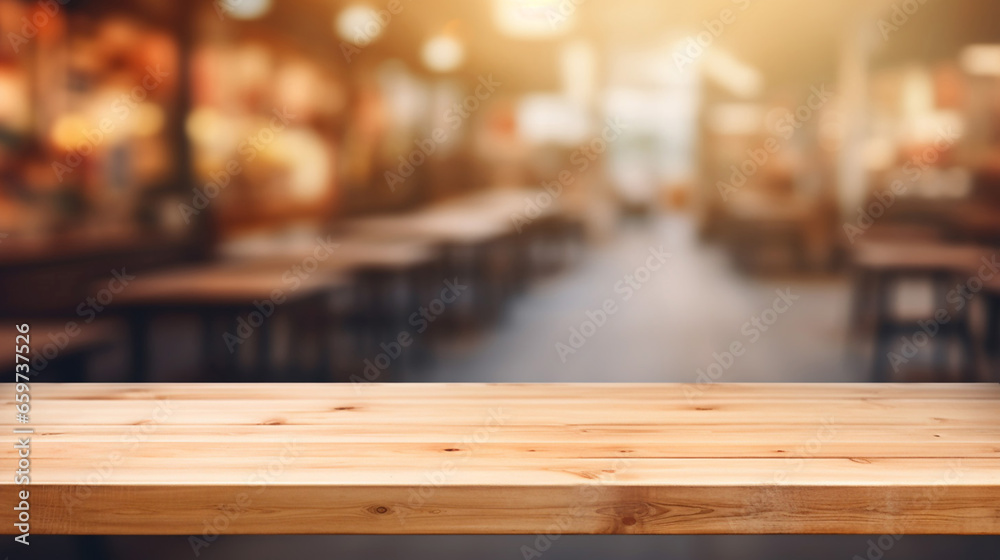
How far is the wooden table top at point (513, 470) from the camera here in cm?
111

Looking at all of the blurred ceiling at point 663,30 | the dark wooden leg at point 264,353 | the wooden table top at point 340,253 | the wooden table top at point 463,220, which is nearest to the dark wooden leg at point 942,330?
the blurred ceiling at point 663,30

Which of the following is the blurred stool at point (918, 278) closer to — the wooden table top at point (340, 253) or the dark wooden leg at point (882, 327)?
the dark wooden leg at point (882, 327)

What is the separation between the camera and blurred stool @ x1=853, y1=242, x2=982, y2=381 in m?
1.63

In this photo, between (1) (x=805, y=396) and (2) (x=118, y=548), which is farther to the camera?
(2) (x=118, y=548)

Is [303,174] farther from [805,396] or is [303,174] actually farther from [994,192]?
[994,192]

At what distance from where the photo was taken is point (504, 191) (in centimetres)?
167

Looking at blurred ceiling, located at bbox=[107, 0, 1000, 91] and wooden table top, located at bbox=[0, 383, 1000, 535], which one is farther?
blurred ceiling, located at bbox=[107, 0, 1000, 91]

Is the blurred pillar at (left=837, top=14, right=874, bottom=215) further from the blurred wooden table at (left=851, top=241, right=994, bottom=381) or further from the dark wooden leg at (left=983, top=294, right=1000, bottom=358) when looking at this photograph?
the dark wooden leg at (left=983, top=294, right=1000, bottom=358)

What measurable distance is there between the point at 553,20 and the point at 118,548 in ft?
4.83

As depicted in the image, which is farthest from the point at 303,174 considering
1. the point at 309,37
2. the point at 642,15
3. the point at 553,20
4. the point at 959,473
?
the point at 959,473

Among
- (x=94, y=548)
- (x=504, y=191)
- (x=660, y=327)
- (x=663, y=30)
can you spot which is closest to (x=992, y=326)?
(x=660, y=327)

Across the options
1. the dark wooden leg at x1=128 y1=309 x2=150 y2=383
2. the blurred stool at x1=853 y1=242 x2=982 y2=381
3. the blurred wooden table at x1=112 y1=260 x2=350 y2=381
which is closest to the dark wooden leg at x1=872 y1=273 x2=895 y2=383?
the blurred stool at x1=853 y1=242 x2=982 y2=381

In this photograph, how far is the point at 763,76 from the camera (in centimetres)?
162

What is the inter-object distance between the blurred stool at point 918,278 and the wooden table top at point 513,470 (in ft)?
0.66
